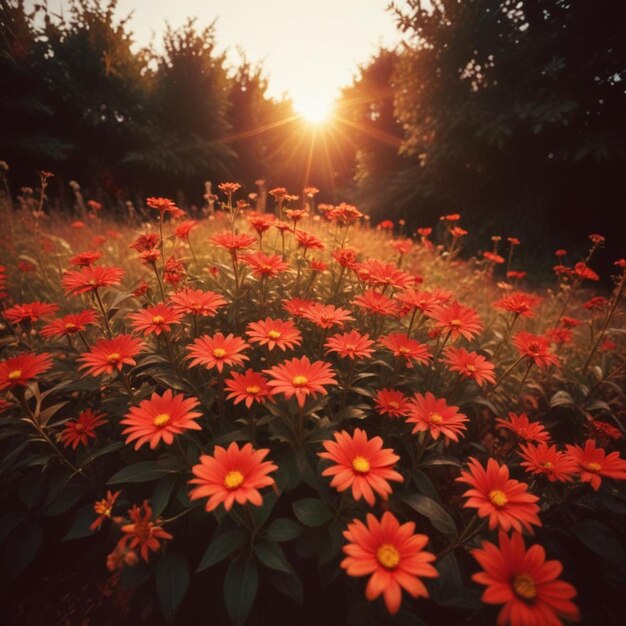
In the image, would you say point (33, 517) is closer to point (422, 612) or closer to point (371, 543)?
point (371, 543)

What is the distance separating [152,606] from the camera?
1.19m

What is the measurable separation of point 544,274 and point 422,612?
23.2ft

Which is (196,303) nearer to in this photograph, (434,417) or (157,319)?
(157,319)

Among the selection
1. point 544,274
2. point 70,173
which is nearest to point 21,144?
point 70,173

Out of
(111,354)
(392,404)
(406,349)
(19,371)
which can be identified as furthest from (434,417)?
(19,371)

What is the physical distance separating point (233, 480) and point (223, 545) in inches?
12.9

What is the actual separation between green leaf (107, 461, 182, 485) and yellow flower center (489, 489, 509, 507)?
1007 millimetres

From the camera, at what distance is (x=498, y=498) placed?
36.4 inches

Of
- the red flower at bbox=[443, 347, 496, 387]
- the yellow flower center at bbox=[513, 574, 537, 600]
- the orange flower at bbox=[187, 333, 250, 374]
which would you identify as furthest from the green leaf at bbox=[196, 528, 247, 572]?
the red flower at bbox=[443, 347, 496, 387]

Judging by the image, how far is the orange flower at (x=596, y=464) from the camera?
1.03 m

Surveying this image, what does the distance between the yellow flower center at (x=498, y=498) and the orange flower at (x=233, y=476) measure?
61cm

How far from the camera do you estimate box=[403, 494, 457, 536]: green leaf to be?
1.15m

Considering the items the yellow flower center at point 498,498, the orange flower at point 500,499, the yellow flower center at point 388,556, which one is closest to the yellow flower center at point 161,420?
the yellow flower center at point 388,556

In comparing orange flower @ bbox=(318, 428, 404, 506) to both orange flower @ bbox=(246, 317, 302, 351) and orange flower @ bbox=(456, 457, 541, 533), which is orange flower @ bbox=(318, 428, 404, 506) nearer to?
orange flower @ bbox=(456, 457, 541, 533)
